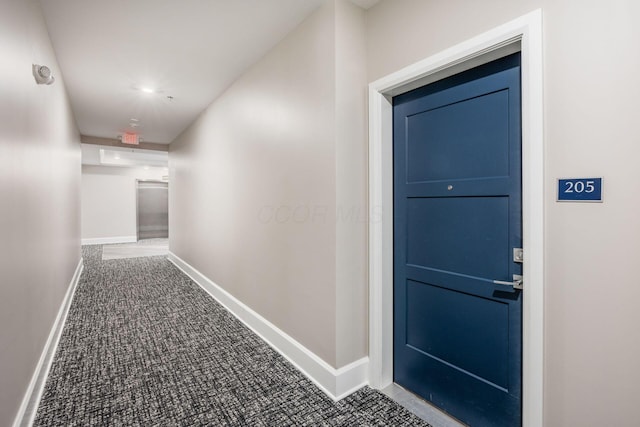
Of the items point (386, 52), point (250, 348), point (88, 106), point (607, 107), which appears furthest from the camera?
point (88, 106)

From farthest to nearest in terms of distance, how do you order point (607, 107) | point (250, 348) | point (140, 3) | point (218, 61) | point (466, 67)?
point (218, 61) → point (250, 348) → point (140, 3) → point (466, 67) → point (607, 107)

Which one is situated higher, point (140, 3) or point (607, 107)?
point (140, 3)

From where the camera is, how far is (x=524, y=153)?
4.64 feet

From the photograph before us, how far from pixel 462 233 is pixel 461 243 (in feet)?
0.20

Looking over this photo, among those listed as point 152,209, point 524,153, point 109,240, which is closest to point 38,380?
point 524,153

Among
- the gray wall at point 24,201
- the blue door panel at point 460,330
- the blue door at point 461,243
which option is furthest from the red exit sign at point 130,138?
the blue door panel at point 460,330

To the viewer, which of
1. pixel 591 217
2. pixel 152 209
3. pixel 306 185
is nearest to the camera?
pixel 591 217

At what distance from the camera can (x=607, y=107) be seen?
1.19 metres

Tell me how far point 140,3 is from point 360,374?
3087 millimetres

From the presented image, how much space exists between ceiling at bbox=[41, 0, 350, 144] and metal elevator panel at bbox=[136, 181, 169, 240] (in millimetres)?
6508

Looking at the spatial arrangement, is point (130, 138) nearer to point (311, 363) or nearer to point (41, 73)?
point (41, 73)

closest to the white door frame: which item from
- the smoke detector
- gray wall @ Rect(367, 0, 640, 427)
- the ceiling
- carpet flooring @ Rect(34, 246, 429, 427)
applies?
gray wall @ Rect(367, 0, 640, 427)

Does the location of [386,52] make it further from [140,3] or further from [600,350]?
[600,350]

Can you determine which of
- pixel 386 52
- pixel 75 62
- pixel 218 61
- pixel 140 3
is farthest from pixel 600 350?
pixel 75 62
